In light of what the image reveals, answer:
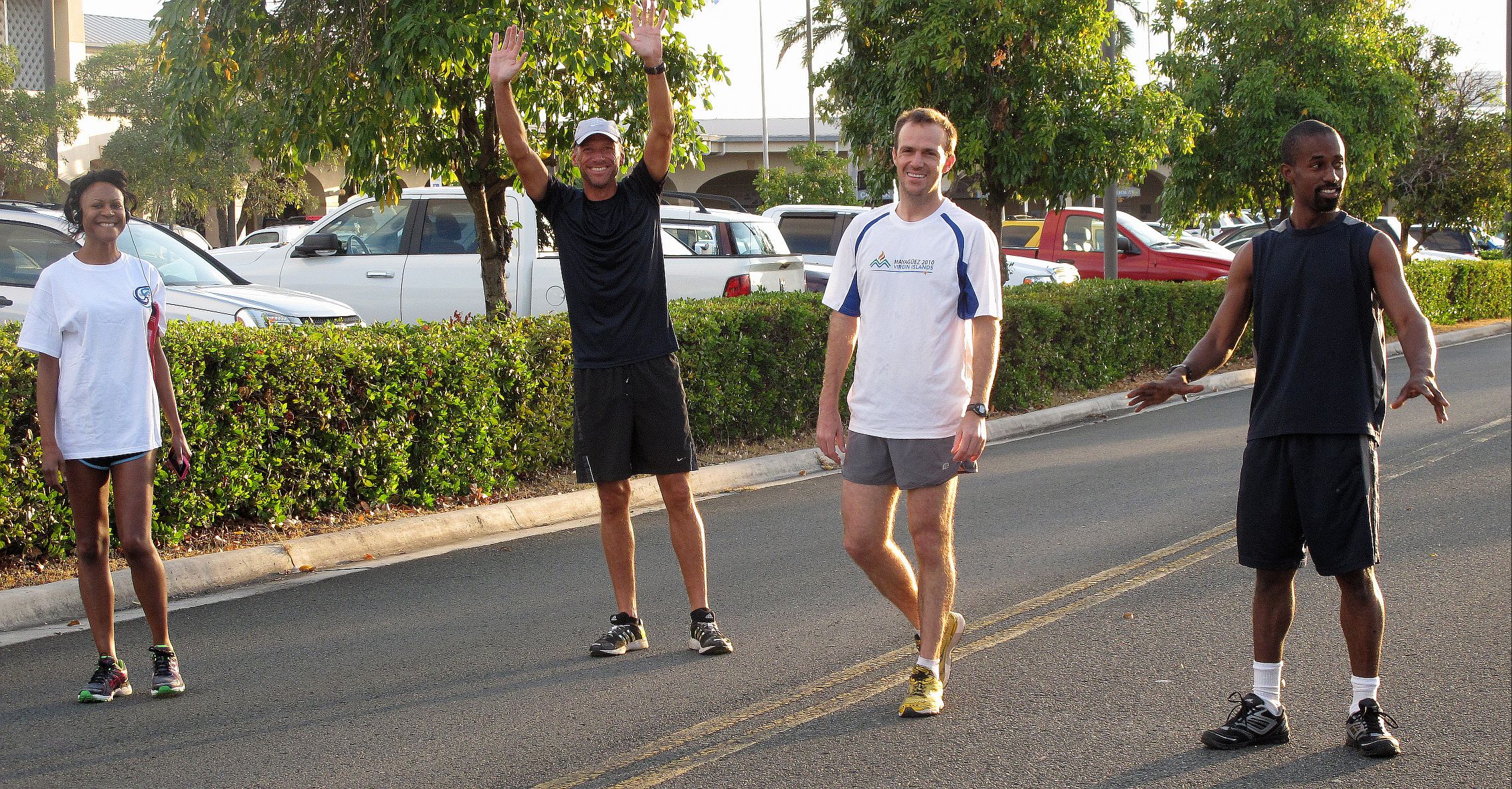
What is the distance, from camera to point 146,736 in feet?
15.0

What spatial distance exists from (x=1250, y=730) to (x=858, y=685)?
4.42 ft

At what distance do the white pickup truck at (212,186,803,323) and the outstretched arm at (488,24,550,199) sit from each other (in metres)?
7.41

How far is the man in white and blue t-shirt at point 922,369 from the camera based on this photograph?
4.59 m

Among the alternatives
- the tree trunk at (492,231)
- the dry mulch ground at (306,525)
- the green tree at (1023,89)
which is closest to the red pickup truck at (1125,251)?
the green tree at (1023,89)

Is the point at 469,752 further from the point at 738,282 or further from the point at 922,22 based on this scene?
the point at 922,22

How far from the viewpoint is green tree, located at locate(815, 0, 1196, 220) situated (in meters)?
14.1

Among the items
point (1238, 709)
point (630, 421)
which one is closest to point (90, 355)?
point (630, 421)

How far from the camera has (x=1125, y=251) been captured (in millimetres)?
24188

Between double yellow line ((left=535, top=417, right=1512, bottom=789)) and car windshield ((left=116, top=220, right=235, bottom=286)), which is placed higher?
car windshield ((left=116, top=220, right=235, bottom=286))

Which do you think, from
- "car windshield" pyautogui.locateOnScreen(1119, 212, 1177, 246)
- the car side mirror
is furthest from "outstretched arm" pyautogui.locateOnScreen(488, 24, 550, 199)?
"car windshield" pyautogui.locateOnScreen(1119, 212, 1177, 246)

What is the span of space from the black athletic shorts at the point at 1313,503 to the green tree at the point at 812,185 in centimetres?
3092

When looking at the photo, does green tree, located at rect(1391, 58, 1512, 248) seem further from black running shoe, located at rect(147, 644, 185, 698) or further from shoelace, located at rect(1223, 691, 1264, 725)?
black running shoe, located at rect(147, 644, 185, 698)

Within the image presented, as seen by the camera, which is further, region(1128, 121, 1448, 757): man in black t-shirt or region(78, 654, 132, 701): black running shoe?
region(78, 654, 132, 701): black running shoe

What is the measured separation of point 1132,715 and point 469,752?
218cm
